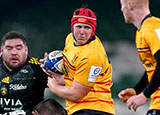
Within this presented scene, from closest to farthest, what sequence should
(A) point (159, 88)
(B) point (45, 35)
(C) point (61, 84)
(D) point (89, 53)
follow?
(A) point (159, 88) → (D) point (89, 53) → (C) point (61, 84) → (B) point (45, 35)

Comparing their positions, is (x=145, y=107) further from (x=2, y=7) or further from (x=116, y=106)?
(x=2, y=7)

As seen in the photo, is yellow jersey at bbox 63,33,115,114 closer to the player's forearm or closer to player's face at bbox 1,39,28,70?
the player's forearm

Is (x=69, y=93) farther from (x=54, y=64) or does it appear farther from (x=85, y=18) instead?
(x=85, y=18)

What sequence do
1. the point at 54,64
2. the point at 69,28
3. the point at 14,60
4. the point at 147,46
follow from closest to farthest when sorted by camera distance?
the point at 147,46
the point at 54,64
the point at 14,60
the point at 69,28

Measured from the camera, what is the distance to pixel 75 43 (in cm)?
452

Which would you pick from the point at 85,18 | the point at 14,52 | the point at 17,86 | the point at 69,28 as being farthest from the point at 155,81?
the point at 69,28

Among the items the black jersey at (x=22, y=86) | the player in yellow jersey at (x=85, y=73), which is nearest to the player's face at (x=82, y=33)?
the player in yellow jersey at (x=85, y=73)

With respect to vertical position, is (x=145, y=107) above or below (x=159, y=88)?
below

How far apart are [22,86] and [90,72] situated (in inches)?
48.5

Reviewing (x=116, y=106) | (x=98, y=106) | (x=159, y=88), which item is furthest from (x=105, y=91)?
(x=116, y=106)

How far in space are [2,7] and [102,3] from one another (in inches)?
120

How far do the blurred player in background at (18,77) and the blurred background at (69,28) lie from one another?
19.0ft

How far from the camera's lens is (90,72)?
4336 millimetres

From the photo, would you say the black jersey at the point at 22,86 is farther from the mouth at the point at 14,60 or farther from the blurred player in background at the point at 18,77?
the mouth at the point at 14,60
